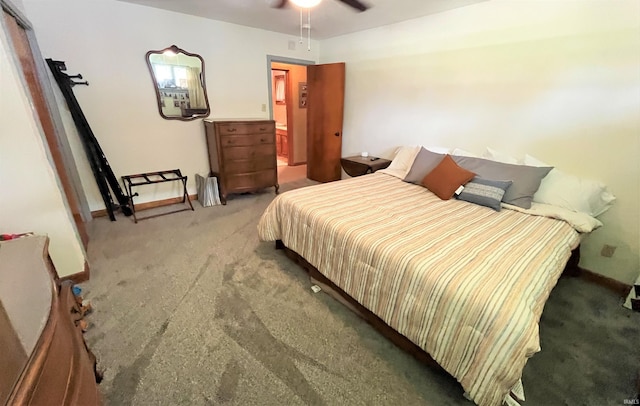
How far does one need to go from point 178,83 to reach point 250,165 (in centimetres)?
136

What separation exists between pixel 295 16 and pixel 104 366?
3718 millimetres

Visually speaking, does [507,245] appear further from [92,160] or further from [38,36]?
[38,36]

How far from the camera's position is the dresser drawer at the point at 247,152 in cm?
359

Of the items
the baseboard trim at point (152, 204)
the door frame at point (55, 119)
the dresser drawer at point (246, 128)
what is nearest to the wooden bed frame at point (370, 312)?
the dresser drawer at point (246, 128)

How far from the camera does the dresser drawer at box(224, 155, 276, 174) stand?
3663mm

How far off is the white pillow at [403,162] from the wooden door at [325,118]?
136 centimetres

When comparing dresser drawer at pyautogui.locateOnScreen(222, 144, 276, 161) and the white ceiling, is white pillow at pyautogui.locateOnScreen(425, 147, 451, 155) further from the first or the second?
dresser drawer at pyautogui.locateOnScreen(222, 144, 276, 161)

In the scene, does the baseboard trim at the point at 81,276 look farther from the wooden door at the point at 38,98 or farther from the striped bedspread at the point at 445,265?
the striped bedspread at the point at 445,265

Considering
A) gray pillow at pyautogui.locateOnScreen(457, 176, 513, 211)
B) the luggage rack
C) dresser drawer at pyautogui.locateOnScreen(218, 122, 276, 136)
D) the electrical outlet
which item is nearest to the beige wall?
the electrical outlet

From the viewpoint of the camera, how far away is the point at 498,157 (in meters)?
2.59

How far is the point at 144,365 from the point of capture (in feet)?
4.86

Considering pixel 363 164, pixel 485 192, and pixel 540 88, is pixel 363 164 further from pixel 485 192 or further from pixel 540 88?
pixel 540 88

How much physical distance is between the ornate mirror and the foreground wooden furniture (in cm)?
300

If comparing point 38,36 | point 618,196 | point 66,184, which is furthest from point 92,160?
point 618,196
